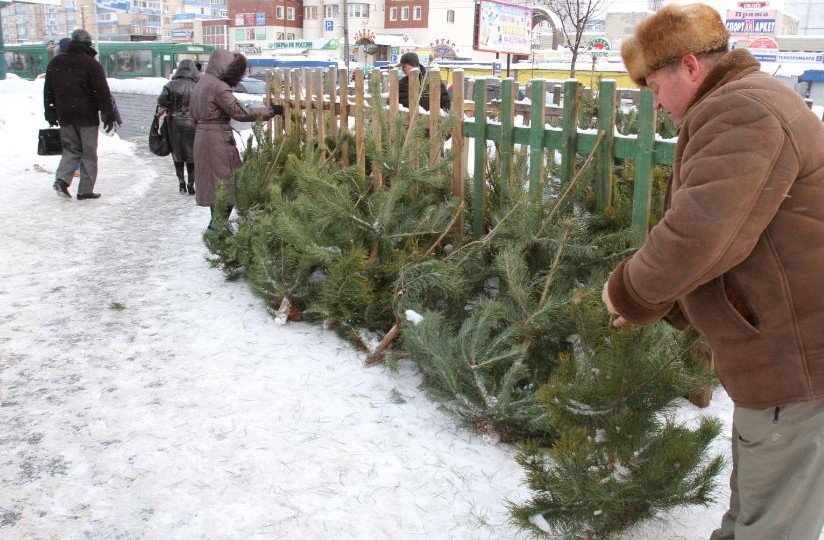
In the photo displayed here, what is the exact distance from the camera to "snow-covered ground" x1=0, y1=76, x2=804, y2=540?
270 cm

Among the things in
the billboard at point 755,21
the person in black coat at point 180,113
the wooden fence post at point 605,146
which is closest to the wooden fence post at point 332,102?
the person in black coat at point 180,113

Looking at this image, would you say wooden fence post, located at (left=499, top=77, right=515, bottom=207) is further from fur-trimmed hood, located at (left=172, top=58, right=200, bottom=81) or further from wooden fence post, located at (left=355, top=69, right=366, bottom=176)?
fur-trimmed hood, located at (left=172, top=58, right=200, bottom=81)

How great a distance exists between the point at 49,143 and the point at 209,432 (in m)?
7.00

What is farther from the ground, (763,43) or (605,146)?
(763,43)

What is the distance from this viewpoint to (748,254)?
5.56ft

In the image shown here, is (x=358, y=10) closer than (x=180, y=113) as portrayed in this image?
No

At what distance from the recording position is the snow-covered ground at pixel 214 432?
2.70 metres

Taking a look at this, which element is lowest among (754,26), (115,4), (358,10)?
(754,26)

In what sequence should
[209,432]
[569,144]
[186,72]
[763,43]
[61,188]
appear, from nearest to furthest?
[209,432], [569,144], [61,188], [186,72], [763,43]

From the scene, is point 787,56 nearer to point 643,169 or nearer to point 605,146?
point 605,146

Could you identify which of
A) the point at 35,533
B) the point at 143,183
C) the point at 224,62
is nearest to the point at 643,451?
the point at 35,533

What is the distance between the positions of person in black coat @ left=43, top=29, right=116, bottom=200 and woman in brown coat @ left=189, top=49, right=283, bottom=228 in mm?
2602

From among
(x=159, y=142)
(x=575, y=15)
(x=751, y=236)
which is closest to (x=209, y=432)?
(x=751, y=236)

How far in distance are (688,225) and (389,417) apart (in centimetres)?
209
